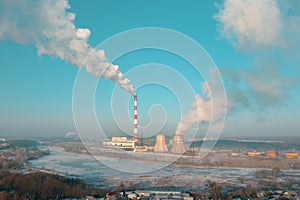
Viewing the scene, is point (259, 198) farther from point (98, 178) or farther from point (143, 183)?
point (98, 178)

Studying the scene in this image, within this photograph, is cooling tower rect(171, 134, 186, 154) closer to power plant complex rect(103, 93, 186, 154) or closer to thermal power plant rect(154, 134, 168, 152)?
power plant complex rect(103, 93, 186, 154)

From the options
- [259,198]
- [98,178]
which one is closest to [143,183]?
[98,178]

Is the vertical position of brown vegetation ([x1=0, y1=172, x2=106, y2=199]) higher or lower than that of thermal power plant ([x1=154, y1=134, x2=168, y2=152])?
lower

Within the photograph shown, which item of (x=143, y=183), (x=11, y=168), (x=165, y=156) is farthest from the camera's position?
(x=165, y=156)

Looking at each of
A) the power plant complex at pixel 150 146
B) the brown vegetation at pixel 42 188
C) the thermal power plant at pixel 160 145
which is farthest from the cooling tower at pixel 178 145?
the brown vegetation at pixel 42 188

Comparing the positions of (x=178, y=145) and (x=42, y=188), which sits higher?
(x=178, y=145)

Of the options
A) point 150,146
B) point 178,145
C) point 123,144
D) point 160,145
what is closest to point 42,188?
point 178,145

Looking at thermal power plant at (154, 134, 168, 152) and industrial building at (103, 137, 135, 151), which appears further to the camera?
industrial building at (103, 137, 135, 151)

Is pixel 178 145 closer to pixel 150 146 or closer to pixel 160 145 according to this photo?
pixel 160 145

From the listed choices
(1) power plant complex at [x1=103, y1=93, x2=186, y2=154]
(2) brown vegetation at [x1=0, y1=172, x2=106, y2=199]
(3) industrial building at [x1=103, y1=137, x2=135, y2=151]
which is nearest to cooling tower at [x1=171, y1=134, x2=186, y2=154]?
(1) power plant complex at [x1=103, y1=93, x2=186, y2=154]
